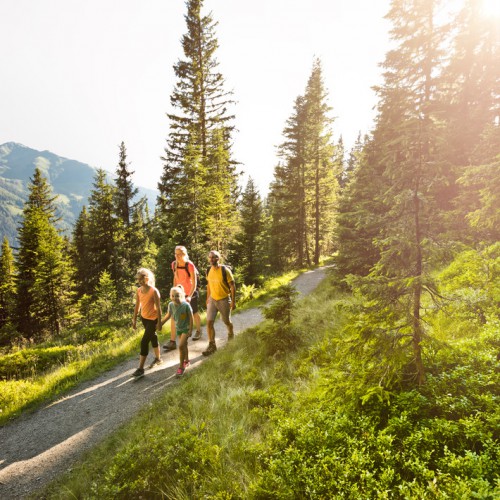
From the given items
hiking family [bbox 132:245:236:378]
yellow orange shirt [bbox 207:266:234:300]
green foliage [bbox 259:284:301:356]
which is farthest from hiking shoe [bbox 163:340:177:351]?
green foliage [bbox 259:284:301:356]

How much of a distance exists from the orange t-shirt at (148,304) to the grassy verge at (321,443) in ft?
7.46

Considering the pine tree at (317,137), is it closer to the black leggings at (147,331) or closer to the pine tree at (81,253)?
the black leggings at (147,331)

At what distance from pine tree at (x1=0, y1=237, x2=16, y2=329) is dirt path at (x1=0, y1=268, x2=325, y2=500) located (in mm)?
30238

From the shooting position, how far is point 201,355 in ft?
26.6

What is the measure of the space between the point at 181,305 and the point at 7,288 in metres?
40.3

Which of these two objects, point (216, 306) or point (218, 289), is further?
point (216, 306)

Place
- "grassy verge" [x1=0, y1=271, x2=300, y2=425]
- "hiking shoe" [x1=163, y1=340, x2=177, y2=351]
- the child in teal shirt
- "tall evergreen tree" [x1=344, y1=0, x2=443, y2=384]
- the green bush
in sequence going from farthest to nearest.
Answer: the green bush
"hiking shoe" [x1=163, y1=340, x2=177, y2=351]
the child in teal shirt
"grassy verge" [x1=0, y1=271, x2=300, y2=425]
"tall evergreen tree" [x1=344, y1=0, x2=443, y2=384]

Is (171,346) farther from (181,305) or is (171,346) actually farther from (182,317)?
(181,305)

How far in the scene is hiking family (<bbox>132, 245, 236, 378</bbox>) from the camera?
673 cm

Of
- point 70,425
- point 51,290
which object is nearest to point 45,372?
point 70,425

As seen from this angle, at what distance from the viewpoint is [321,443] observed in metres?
3.22

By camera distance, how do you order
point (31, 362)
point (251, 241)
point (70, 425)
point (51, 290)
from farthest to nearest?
point (51, 290) < point (251, 241) < point (31, 362) < point (70, 425)

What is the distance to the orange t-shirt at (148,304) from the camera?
22.6 feet

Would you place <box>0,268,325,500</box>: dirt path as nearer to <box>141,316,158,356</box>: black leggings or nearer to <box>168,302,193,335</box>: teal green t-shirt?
<box>141,316,158,356</box>: black leggings
